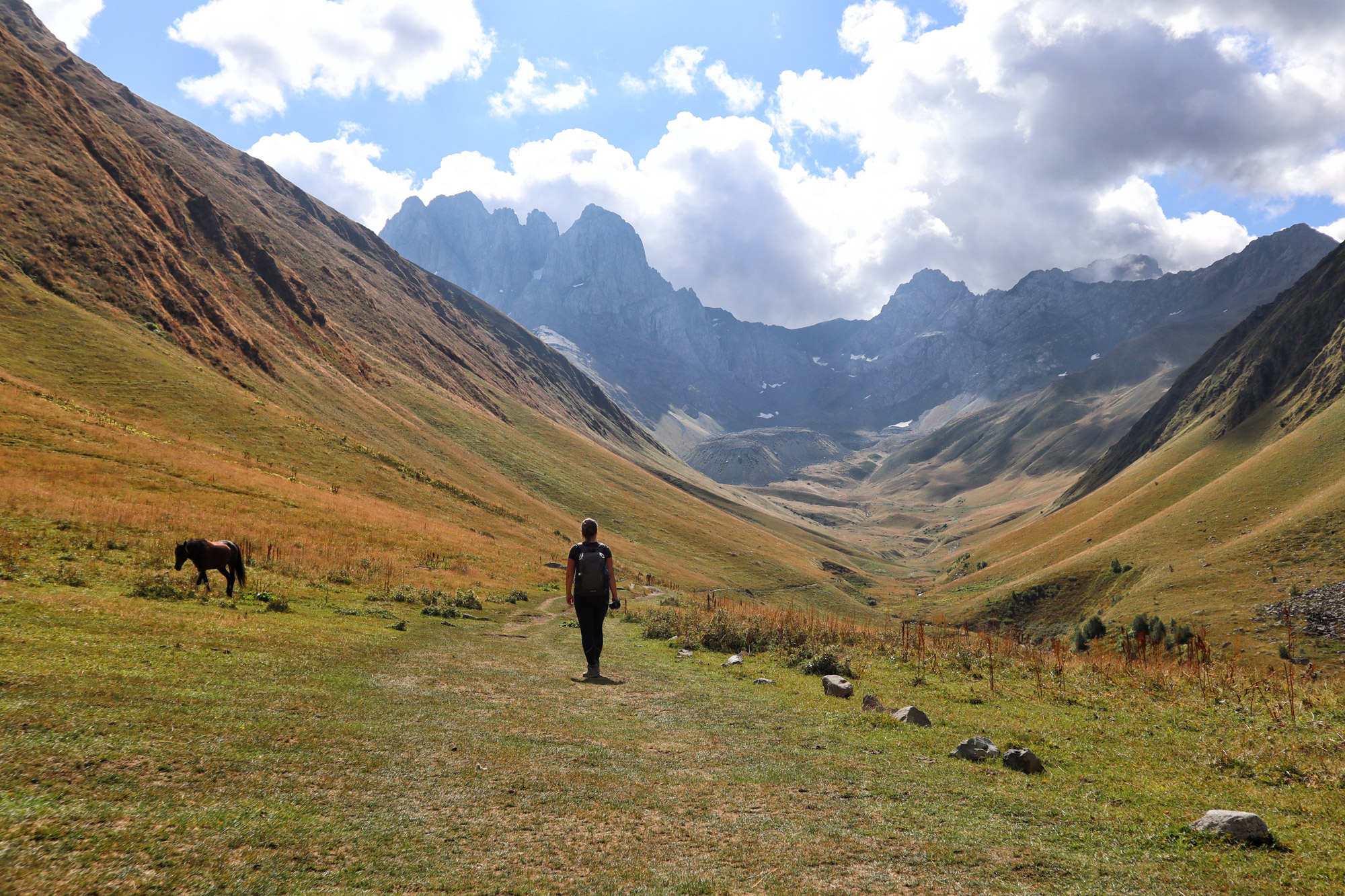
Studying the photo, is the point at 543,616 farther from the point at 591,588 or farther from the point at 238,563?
the point at 591,588

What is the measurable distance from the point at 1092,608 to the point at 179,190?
154m

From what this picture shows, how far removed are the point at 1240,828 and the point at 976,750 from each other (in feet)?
13.2

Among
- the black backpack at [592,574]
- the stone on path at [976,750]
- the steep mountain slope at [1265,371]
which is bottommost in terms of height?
the stone on path at [976,750]

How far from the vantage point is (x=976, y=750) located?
11.4 metres

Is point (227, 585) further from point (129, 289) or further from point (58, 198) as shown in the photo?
point (58, 198)

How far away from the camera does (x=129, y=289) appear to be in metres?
72.0

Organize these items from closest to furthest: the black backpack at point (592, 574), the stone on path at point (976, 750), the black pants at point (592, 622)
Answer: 1. the stone on path at point (976, 750)
2. the black backpack at point (592, 574)
3. the black pants at point (592, 622)

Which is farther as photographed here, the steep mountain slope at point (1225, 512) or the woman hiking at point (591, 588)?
the steep mountain slope at point (1225, 512)

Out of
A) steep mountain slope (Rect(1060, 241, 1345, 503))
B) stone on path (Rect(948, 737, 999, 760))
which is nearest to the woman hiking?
stone on path (Rect(948, 737, 999, 760))

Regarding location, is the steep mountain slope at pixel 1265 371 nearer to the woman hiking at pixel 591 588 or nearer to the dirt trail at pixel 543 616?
the dirt trail at pixel 543 616

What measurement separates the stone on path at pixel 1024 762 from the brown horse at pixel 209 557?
21885 millimetres

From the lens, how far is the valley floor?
6.06 meters

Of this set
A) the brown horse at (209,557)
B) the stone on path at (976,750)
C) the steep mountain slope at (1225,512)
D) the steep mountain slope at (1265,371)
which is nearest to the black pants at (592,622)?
the stone on path at (976,750)

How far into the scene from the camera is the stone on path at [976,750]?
1137cm
